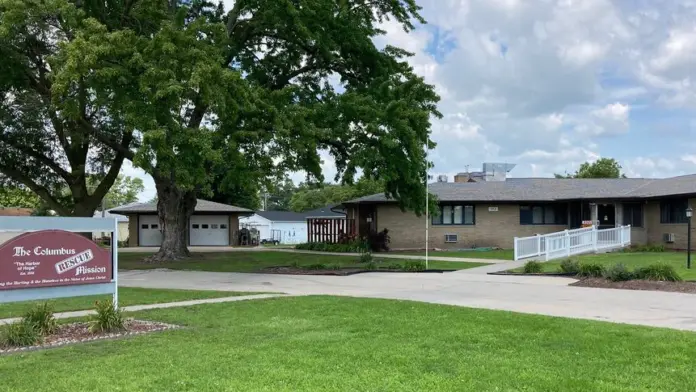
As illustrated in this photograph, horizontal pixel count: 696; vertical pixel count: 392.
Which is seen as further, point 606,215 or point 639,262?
point 606,215

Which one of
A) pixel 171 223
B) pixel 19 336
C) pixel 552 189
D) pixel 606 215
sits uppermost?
pixel 552 189

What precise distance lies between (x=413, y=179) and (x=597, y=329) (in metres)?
15.7

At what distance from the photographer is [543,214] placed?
1407 inches

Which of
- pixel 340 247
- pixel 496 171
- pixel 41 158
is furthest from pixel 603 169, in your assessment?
pixel 41 158

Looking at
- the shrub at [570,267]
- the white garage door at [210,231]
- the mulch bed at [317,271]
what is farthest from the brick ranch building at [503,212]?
the shrub at [570,267]

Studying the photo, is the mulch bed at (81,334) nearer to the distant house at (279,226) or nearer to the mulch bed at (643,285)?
the mulch bed at (643,285)

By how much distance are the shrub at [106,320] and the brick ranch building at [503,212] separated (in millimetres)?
24734

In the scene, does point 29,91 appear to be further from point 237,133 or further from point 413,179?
point 413,179

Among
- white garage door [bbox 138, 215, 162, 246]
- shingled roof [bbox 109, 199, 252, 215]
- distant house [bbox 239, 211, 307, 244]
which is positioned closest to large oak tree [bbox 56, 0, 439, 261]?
shingled roof [bbox 109, 199, 252, 215]

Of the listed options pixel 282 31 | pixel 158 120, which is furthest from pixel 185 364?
pixel 282 31

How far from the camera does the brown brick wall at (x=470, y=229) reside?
35.5 m

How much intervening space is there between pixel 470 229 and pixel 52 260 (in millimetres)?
28873

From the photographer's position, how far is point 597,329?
914cm

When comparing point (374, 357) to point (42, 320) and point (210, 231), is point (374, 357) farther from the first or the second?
point (210, 231)
